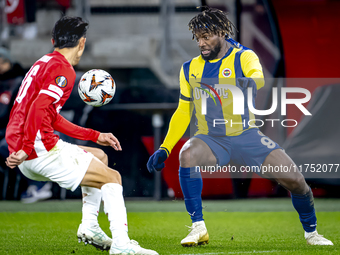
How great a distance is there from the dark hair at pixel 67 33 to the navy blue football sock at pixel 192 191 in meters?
1.26

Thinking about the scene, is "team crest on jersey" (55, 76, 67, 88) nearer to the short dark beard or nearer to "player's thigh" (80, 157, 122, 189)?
"player's thigh" (80, 157, 122, 189)

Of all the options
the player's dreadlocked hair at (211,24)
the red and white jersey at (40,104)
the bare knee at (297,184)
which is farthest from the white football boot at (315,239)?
the red and white jersey at (40,104)

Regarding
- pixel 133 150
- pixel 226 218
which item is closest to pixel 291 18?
pixel 133 150

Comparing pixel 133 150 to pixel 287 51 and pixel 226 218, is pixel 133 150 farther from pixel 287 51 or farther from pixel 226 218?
pixel 287 51

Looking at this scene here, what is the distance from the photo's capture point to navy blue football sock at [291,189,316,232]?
3553 millimetres

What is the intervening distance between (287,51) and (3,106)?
4346 millimetres

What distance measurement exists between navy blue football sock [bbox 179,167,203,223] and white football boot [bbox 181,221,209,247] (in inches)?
2.2

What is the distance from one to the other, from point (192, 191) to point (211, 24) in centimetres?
131

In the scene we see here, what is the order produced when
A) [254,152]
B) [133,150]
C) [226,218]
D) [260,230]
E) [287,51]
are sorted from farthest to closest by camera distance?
[287,51], [133,150], [226,218], [260,230], [254,152]

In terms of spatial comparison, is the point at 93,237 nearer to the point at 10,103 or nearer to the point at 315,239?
the point at 315,239

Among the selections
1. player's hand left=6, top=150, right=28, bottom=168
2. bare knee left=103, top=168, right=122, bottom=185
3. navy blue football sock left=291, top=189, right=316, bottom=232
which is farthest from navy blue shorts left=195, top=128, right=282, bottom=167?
player's hand left=6, top=150, right=28, bottom=168

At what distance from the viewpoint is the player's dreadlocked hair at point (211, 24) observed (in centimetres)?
381

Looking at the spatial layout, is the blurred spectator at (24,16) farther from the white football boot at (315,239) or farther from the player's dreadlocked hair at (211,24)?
the white football boot at (315,239)

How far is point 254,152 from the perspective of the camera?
11.9 feet
